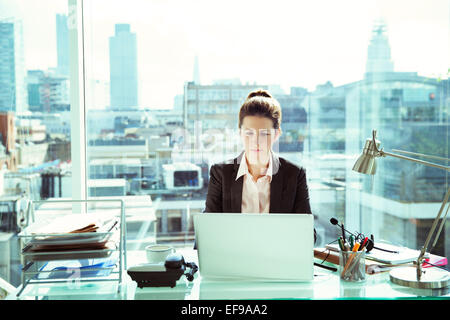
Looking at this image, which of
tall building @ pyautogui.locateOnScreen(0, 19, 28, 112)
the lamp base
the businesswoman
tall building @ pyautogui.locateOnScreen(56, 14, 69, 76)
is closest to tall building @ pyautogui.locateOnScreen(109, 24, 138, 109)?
tall building @ pyautogui.locateOnScreen(56, 14, 69, 76)

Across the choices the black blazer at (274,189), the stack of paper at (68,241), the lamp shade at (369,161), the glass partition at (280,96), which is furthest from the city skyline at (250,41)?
the stack of paper at (68,241)

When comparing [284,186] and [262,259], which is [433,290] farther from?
[284,186]

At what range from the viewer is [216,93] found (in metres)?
3.24

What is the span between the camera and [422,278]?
1442 millimetres

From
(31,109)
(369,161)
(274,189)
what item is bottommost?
(274,189)

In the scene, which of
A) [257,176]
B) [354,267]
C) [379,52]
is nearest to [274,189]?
[257,176]

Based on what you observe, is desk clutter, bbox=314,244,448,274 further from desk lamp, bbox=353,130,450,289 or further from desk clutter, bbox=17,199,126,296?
desk clutter, bbox=17,199,126,296

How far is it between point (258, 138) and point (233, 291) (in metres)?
0.99

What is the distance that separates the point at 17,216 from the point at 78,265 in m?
1.81

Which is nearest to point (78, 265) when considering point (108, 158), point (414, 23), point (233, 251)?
point (233, 251)

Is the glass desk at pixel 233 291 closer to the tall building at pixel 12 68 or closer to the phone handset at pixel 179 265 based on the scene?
the phone handset at pixel 179 265

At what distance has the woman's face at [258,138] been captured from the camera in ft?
7.22

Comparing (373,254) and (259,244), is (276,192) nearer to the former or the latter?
(373,254)

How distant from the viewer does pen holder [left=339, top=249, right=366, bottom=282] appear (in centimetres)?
148
